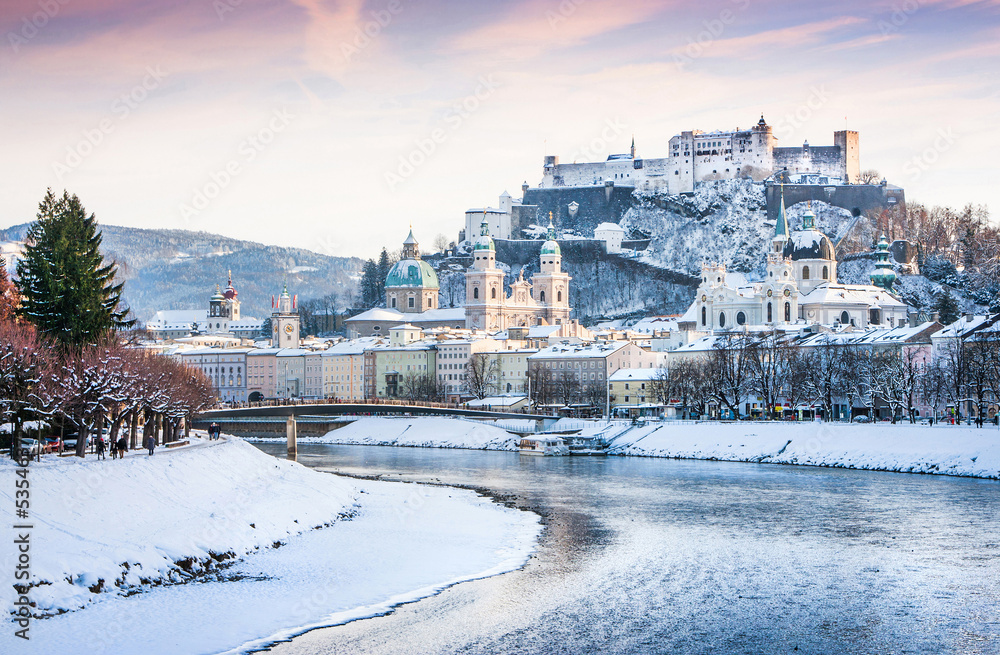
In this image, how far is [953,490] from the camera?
4134cm

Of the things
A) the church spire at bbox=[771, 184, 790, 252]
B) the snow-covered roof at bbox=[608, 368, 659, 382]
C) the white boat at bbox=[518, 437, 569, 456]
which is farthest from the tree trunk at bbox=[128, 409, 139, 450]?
the church spire at bbox=[771, 184, 790, 252]

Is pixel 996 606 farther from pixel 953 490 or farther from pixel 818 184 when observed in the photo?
pixel 818 184

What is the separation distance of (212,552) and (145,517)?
5.76 feet

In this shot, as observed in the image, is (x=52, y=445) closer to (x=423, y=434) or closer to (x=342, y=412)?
(x=423, y=434)

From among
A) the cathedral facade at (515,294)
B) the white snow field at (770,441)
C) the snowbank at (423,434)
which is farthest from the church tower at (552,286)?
the white snow field at (770,441)

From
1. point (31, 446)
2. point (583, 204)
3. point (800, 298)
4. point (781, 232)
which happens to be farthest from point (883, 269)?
point (31, 446)

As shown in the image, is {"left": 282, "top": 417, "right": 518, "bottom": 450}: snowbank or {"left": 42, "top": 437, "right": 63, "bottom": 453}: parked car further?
{"left": 282, "top": 417, "right": 518, "bottom": 450}: snowbank

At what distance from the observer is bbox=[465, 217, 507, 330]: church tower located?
138625 mm

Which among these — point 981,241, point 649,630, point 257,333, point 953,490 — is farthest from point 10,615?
point 257,333

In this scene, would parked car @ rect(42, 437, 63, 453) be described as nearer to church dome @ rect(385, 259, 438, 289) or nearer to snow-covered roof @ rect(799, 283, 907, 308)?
snow-covered roof @ rect(799, 283, 907, 308)

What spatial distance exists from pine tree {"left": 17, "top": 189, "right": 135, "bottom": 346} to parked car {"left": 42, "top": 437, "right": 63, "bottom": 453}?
3.13m

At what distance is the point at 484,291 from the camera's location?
461 feet

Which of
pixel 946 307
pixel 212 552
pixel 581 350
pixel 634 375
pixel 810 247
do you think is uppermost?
pixel 810 247

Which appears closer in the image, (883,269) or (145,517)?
(145,517)
